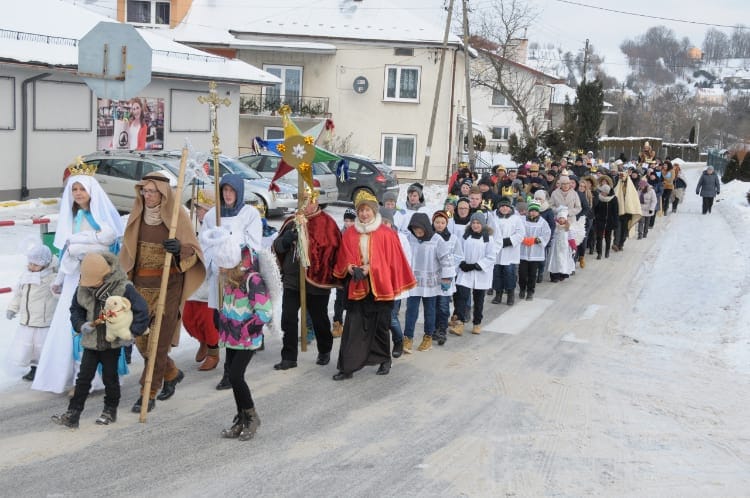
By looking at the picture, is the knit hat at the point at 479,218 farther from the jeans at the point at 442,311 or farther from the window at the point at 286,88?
the window at the point at 286,88

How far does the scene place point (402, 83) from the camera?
1517 inches

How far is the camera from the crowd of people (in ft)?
22.1

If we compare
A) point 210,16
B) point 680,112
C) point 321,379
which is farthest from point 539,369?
point 680,112

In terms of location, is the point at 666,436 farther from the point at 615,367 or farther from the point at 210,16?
the point at 210,16

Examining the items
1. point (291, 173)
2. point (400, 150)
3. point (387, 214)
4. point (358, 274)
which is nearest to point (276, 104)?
point (400, 150)

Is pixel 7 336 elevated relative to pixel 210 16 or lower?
lower

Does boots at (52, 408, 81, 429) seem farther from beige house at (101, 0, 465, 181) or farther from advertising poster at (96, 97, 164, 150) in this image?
beige house at (101, 0, 465, 181)

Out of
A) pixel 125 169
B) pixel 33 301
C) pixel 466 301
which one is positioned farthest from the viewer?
pixel 125 169

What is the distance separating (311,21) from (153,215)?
109 ft

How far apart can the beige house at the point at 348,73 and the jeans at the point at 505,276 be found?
2497 centimetres

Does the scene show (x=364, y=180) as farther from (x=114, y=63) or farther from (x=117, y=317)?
(x=117, y=317)

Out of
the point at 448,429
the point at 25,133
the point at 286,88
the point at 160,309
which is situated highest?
the point at 286,88

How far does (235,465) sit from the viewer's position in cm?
622

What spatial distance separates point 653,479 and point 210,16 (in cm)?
→ 3554
